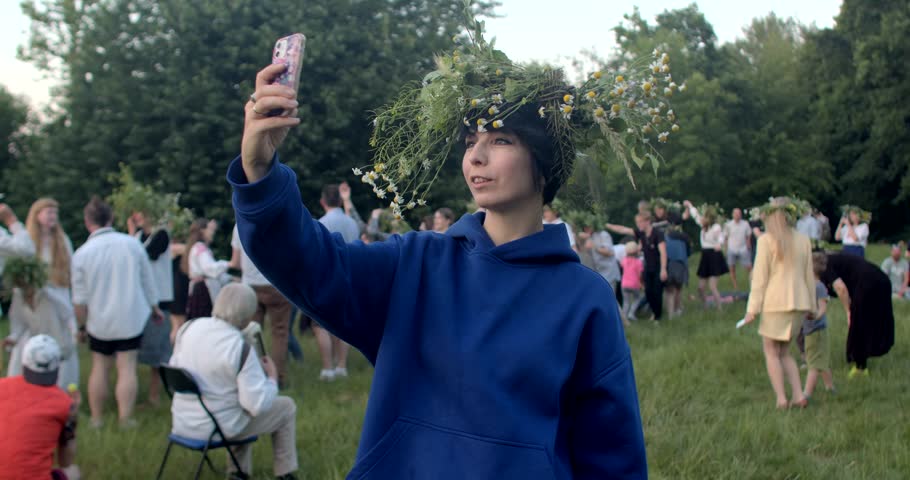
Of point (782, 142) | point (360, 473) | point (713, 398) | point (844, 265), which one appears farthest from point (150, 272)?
point (782, 142)

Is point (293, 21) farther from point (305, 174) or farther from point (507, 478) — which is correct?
point (507, 478)

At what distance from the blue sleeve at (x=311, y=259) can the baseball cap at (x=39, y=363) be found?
10.4 ft

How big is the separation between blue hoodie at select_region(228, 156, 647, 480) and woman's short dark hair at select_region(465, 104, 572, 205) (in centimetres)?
19

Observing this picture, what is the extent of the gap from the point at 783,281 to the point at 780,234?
1.36 ft

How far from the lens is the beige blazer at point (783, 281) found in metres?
7.44

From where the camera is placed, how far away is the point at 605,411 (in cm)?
219

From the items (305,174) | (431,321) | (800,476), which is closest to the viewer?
(431,321)

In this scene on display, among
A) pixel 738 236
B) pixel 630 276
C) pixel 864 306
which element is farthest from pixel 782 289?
pixel 738 236

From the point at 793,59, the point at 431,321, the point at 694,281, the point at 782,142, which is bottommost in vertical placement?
the point at 694,281

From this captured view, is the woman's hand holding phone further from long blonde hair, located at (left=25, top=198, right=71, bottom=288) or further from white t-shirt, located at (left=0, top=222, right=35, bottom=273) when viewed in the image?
long blonde hair, located at (left=25, top=198, right=71, bottom=288)

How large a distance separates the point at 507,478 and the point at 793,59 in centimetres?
4799

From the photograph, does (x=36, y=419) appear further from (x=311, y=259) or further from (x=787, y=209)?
(x=787, y=209)

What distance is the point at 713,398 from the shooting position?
764 centimetres

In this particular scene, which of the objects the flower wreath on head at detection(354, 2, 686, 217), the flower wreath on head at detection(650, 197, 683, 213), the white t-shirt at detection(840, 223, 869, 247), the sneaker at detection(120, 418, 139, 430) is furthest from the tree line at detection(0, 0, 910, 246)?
the flower wreath on head at detection(354, 2, 686, 217)
